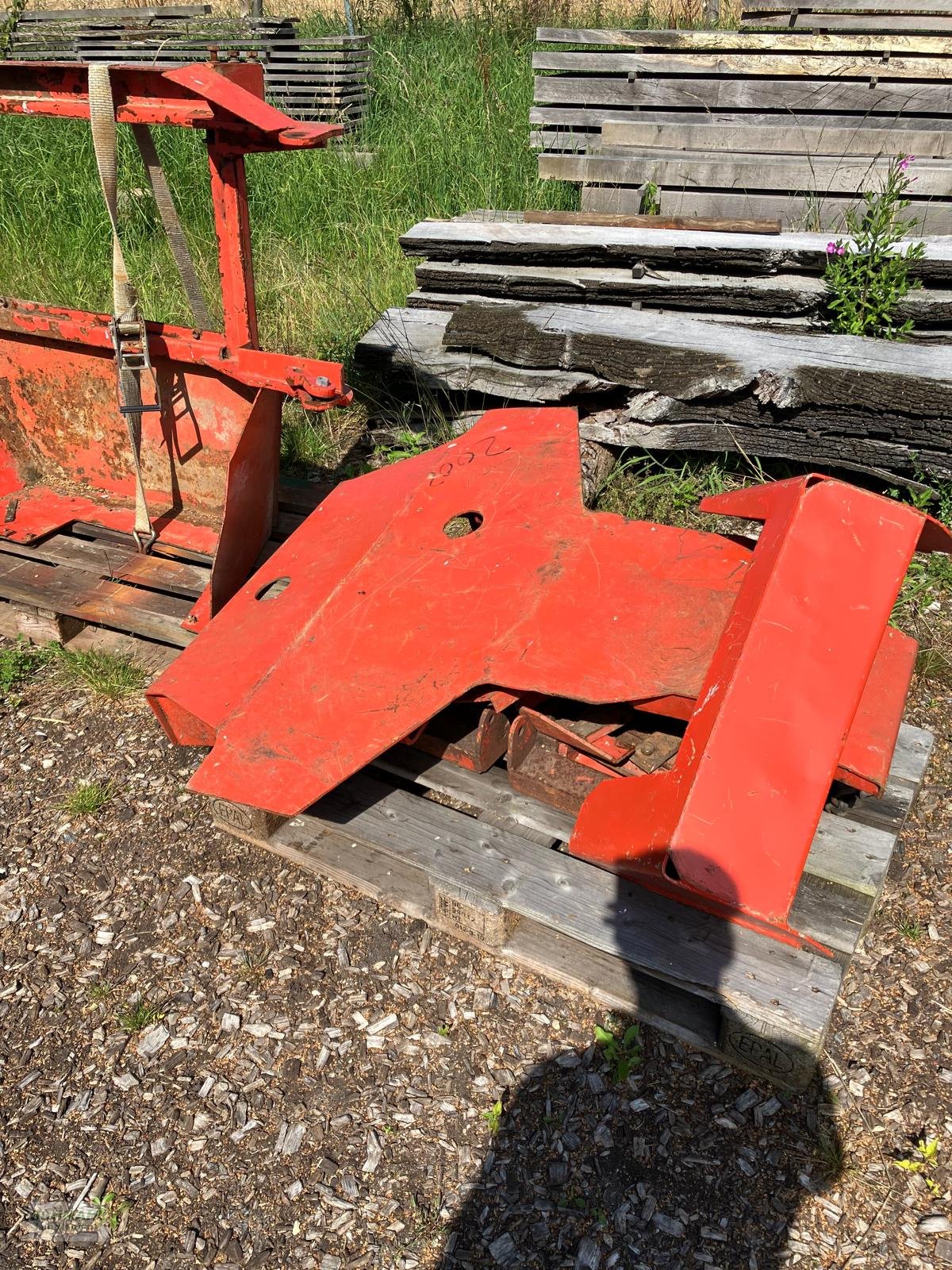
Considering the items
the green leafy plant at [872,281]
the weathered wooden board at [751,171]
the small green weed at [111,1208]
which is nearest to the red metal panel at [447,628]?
the small green weed at [111,1208]

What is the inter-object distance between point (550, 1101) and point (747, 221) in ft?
13.3

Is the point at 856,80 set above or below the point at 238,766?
above

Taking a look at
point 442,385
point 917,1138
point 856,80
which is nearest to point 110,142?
point 442,385

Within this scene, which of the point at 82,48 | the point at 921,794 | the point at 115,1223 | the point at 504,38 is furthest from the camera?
the point at 82,48

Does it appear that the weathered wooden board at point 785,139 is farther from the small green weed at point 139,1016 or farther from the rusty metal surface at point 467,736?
the small green weed at point 139,1016

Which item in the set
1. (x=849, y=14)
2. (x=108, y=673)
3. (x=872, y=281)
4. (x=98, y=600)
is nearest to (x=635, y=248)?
(x=872, y=281)

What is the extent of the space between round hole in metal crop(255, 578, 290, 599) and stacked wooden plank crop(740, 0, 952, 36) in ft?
17.5

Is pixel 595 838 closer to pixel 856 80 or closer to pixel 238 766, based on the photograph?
pixel 238 766

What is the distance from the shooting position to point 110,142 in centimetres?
261

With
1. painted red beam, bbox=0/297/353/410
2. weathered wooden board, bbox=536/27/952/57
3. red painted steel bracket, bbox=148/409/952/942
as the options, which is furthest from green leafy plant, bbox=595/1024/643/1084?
weathered wooden board, bbox=536/27/952/57

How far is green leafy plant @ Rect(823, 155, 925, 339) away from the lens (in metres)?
3.75

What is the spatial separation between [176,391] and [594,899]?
239 centimetres

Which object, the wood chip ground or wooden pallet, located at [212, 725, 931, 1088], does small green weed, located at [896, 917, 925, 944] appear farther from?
wooden pallet, located at [212, 725, 931, 1088]

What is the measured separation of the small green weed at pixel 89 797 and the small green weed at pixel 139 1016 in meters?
0.72
